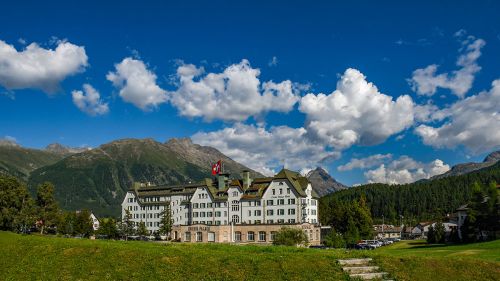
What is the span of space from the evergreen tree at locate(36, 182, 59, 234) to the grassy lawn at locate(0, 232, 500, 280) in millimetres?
Result: 77595

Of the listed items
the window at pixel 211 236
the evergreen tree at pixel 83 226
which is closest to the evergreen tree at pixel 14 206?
the evergreen tree at pixel 83 226

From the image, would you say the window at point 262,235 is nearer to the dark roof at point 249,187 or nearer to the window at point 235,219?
the window at point 235,219

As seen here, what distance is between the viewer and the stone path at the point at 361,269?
88.8 ft

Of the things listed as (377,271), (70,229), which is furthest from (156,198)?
(377,271)

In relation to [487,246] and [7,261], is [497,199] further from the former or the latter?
[7,261]

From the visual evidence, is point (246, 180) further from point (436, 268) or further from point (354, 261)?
point (436, 268)

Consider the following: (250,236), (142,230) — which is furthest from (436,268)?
(142,230)

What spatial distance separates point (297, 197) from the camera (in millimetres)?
107000

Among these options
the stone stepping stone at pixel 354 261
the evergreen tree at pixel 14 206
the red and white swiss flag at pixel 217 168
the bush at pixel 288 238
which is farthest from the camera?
the red and white swiss flag at pixel 217 168

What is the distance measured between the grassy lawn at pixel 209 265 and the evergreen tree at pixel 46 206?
3055 inches

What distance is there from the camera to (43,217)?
103 metres

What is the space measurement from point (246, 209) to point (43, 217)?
48.4 meters

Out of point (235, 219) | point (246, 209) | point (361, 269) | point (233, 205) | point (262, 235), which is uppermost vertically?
point (233, 205)

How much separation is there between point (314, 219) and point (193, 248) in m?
84.4
